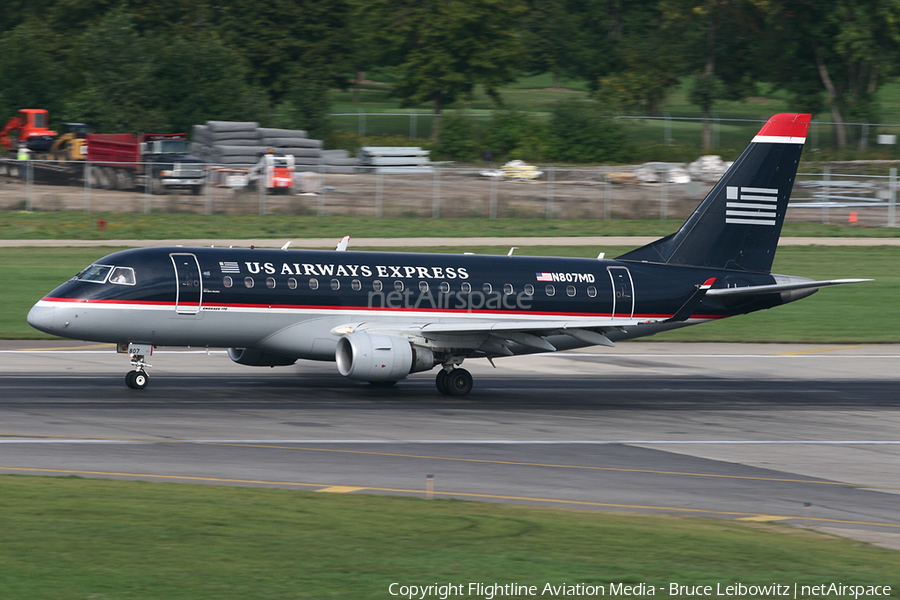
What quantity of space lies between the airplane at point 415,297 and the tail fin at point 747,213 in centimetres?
4

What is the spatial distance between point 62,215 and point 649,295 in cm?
4267

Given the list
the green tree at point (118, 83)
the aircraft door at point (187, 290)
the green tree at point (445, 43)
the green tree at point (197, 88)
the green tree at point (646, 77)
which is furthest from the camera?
the green tree at point (646, 77)

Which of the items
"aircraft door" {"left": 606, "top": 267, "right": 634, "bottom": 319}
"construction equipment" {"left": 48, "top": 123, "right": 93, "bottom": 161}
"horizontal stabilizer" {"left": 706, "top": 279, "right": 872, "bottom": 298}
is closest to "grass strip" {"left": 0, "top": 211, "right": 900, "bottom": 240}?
"construction equipment" {"left": 48, "top": 123, "right": 93, "bottom": 161}

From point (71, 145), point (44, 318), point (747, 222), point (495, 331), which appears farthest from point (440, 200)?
point (44, 318)

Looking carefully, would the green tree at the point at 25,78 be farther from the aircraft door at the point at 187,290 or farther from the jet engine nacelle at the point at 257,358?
the aircraft door at the point at 187,290

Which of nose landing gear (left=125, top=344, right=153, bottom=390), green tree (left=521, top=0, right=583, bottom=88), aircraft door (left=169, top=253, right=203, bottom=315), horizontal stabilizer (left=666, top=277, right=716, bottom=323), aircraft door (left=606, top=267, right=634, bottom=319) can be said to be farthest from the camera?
green tree (left=521, top=0, right=583, bottom=88)

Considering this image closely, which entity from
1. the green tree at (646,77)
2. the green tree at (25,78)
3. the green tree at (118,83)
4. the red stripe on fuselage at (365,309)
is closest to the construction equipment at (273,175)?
the green tree at (118,83)

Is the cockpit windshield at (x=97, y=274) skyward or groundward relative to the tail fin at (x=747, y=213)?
groundward

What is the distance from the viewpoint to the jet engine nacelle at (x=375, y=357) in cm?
2706

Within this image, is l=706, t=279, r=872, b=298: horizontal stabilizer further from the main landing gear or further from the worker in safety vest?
the worker in safety vest

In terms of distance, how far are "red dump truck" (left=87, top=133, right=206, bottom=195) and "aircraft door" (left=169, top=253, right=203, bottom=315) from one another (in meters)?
43.4

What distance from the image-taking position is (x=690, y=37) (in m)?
105

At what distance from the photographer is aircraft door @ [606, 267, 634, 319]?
105ft

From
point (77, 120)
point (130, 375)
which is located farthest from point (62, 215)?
point (130, 375)
